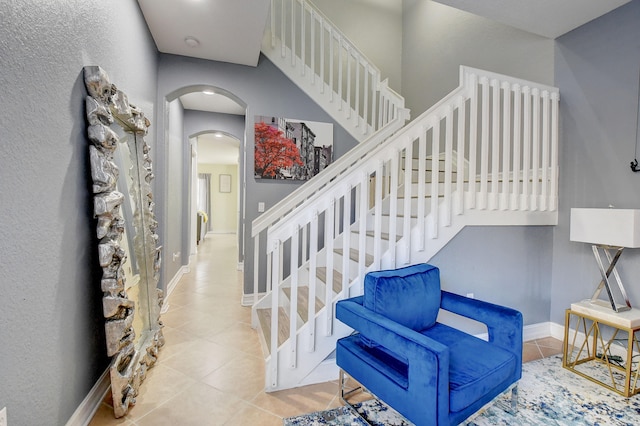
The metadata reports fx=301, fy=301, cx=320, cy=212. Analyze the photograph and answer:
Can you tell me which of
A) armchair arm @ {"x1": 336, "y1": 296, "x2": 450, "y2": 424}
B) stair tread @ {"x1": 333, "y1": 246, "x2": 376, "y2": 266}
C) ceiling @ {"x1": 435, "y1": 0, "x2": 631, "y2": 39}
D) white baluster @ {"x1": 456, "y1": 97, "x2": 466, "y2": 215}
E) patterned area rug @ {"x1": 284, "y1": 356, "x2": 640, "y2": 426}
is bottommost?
patterned area rug @ {"x1": 284, "y1": 356, "x2": 640, "y2": 426}

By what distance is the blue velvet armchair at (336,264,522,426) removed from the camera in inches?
51.6

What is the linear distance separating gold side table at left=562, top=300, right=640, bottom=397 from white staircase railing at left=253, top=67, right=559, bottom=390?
2.77 feet

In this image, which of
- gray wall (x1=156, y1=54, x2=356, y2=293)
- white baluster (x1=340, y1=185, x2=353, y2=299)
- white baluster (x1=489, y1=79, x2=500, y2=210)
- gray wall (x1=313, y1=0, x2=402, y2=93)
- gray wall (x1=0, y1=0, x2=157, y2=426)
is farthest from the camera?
gray wall (x1=313, y1=0, x2=402, y2=93)

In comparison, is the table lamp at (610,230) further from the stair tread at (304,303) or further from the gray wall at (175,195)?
the gray wall at (175,195)

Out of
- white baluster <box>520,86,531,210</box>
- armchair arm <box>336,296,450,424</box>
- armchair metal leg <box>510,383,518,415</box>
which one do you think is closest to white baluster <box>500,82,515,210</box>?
white baluster <box>520,86,531,210</box>

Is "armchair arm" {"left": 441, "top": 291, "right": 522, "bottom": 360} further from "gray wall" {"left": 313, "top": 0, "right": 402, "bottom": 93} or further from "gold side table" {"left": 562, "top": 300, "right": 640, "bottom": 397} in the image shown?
"gray wall" {"left": 313, "top": 0, "right": 402, "bottom": 93}

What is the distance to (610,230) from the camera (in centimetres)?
207

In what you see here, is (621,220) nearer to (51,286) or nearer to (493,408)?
(493,408)

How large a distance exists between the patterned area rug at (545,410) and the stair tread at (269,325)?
2.12 ft

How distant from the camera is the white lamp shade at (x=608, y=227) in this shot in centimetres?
196

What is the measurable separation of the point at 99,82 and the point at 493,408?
292cm

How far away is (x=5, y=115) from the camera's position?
3.48ft

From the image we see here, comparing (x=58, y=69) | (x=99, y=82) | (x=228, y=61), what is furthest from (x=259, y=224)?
(x=228, y=61)

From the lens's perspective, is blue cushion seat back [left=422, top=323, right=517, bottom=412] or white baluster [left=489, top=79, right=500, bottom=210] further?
white baluster [left=489, top=79, right=500, bottom=210]
